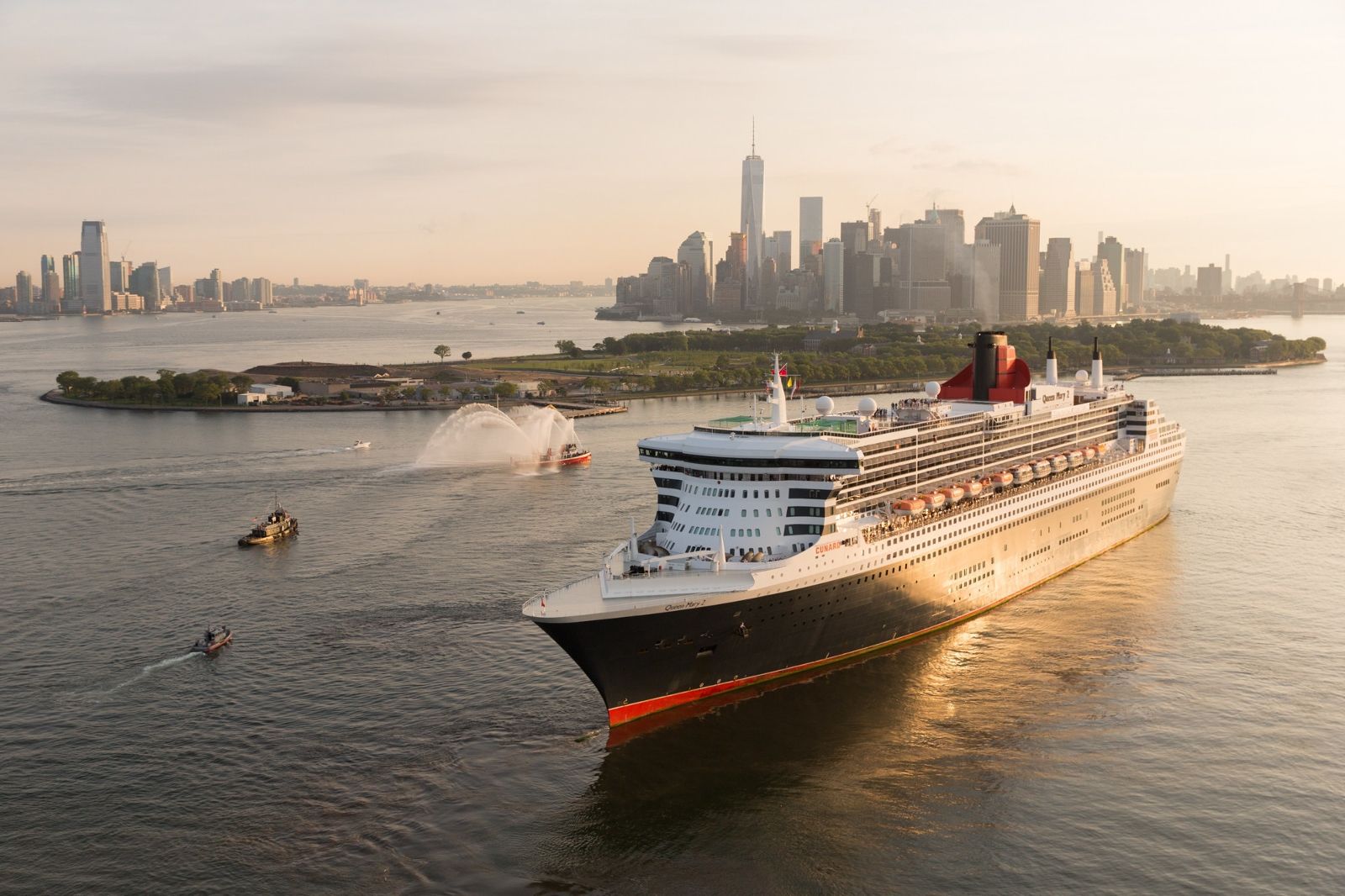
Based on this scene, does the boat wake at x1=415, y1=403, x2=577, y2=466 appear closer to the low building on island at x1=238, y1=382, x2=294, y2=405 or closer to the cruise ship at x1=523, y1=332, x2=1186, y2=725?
the low building on island at x1=238, y1=382, x2=294, y2=405

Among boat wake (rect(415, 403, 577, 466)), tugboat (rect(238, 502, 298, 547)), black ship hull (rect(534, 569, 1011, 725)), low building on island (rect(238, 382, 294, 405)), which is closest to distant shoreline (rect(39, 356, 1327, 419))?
low building on island (rect(238, 382, 294, 405))

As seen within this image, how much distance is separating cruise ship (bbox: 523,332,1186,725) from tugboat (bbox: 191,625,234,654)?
11.0 metres

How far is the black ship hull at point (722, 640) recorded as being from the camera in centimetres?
2698

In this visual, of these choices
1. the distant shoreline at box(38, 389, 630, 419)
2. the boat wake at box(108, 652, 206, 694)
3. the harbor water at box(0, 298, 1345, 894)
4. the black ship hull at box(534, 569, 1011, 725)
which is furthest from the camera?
the distant shoreline at box(38, 389, 630, 419)

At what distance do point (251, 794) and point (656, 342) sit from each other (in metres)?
131

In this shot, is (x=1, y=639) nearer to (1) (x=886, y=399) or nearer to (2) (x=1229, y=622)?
(2) (x=1229, y=622)

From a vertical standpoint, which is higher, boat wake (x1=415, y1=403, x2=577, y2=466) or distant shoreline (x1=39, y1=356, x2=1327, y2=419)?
distant shoreline (x1=39, y1=356, x2=1327, y2=419)

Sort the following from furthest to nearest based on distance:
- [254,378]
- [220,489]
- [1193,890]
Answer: [254,378], [220,489], [1193,890]

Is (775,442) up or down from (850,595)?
up

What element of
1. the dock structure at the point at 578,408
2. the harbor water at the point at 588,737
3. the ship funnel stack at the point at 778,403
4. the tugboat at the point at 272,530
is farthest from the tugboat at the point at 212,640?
the dock structure at the point at 578,408

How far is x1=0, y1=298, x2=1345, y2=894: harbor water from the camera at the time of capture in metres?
22.3

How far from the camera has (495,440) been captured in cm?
7350

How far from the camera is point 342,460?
222 ft

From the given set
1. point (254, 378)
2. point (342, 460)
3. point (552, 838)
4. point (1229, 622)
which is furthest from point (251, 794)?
point (254, 378)
